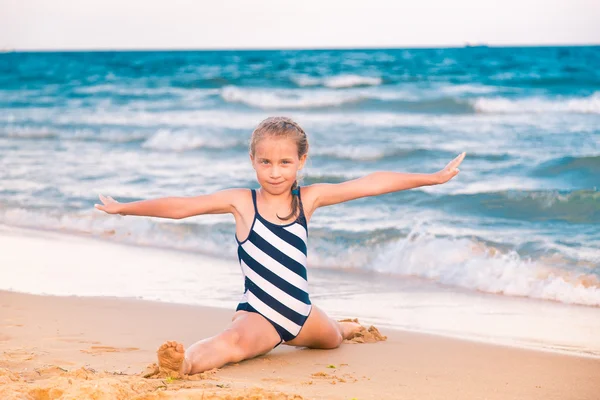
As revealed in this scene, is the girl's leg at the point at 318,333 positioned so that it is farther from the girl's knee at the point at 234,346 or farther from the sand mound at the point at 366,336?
the girl's knee at the point at 234,346

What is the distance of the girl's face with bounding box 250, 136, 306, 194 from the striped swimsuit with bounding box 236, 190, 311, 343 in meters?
0.22

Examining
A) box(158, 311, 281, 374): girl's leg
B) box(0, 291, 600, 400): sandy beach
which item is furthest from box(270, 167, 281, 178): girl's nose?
box(0, 291, 600, 400): sandy beach

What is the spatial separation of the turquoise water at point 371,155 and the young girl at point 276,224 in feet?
8.27

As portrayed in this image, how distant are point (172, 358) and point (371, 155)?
34.1 ft

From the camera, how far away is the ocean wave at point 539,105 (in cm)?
1816

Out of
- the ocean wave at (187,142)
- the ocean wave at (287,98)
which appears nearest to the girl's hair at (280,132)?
the ocean wave at (187,142)

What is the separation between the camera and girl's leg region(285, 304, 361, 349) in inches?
170

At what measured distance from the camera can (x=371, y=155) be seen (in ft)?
44.8

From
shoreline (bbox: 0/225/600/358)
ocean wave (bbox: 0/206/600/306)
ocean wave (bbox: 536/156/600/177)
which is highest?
ocean wave (bbox: 536/156/600/177)

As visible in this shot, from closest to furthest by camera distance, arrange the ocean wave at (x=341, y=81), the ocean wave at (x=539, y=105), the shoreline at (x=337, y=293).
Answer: the shoreline at (x=337, y=293), the ocean wave at (x=539, y=105), the ocean wave at (x=341, y=81)

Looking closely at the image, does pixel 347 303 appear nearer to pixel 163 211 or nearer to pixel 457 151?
pixel 163 211

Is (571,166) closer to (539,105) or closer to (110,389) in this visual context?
(539,105)

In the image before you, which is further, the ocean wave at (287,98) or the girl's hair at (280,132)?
the ocean wave at (287,98)

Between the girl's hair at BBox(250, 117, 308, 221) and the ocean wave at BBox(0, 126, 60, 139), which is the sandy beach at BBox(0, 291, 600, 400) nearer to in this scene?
the girl's hair at BBox(250, 117, 308, 221)
